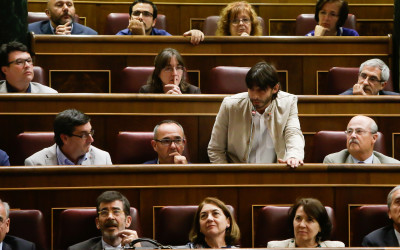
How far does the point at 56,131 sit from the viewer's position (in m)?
1.43

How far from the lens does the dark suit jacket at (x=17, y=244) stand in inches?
48.4

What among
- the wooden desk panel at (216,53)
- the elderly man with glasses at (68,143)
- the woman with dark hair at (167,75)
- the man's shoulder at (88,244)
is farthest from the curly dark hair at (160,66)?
the man's shoulder at (88,244)

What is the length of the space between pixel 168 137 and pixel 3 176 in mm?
288

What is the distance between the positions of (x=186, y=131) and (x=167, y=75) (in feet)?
0.45

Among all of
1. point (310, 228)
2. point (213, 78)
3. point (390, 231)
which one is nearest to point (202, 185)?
point (310, 228)

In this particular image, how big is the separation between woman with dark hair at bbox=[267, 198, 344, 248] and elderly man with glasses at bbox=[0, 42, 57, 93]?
64cm

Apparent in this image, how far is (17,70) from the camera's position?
1633 millimetres

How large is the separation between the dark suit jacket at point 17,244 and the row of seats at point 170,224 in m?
0.04

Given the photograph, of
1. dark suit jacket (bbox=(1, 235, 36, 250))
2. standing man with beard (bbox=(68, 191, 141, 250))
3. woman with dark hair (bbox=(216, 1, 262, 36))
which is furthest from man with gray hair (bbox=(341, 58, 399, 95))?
dark suit jacket (bbox=(1, 235, 36, 250))

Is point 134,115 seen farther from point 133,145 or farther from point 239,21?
point 239,21

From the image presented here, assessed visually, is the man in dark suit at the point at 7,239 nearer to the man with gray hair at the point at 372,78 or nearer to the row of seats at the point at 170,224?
the row of seats at the point at 170,224

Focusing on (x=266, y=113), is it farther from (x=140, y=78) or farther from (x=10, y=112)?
(x=10, y=112)

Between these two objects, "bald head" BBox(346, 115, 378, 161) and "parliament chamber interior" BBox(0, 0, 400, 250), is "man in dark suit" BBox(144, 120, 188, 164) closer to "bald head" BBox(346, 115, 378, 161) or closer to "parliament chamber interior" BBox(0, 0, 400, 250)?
"parliament chamber interior" BBox(0, 0, 400, 250)

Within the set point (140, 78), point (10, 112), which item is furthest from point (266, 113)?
point (10, 112)
